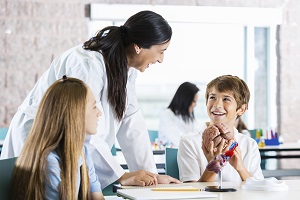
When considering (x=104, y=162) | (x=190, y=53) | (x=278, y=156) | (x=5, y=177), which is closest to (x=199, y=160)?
(x=104, y=162)

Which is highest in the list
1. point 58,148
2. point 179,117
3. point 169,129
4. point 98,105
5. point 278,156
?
point 98,105

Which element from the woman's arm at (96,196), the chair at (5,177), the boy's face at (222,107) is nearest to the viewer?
the chair at (5,177)

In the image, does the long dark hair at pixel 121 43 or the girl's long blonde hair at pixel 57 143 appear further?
the long dark hair at pixel 121 43

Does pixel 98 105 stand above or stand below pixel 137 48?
below

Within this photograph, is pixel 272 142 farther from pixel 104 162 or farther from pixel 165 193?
pixel 165 193

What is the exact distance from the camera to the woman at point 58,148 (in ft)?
6.67

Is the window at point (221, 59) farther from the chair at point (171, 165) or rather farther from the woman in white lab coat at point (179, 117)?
the chair at point (171, 165)

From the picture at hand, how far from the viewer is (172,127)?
6293 mm

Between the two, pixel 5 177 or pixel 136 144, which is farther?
pixel 136 144

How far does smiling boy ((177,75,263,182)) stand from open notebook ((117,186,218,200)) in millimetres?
545

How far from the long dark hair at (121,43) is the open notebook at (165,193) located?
0.53 meters

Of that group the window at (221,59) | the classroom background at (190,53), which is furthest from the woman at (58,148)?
the window at (221,59)

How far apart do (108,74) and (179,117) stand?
12.3 ft

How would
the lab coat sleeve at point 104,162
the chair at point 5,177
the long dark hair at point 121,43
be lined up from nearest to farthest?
the chair at point 5,177 → the lab coat sleeve at point 104,162 → the long dark hair at point 121,43
